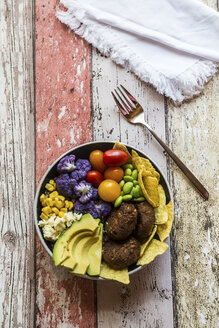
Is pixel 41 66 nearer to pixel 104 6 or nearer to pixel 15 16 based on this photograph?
pixel 15 16

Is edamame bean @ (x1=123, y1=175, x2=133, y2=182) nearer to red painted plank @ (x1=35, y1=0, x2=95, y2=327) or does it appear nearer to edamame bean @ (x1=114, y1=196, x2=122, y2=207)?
edamame bean @ (x1=114, y1=196, x2=122, y2=207)

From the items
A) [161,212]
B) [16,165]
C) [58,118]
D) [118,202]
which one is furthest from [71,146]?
[161,212]

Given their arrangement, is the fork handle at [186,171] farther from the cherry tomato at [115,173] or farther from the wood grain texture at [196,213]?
the cherry tomato at [115,173]

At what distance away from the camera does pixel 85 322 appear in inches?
54.6

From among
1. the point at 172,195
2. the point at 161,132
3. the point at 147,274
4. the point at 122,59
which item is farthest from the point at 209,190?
the point at 122,59

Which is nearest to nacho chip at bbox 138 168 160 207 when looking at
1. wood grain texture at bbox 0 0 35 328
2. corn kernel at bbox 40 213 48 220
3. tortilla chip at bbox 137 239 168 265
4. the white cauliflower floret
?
tortilla chip at bbox 137 239 168 265

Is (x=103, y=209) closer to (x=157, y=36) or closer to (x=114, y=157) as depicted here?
(x=114, y=157)

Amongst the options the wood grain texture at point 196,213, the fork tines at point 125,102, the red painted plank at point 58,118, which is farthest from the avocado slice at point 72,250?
the fork tines at point 125,102

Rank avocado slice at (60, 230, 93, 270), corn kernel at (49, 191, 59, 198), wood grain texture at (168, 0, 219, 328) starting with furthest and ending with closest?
wood grain texture at (168, 0, 219, 328) < corn kernel at (49, 191, 59, 198) < avocado slice at (60, 230, 93, 270)

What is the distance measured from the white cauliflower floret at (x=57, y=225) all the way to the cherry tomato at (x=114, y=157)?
203 millimetres

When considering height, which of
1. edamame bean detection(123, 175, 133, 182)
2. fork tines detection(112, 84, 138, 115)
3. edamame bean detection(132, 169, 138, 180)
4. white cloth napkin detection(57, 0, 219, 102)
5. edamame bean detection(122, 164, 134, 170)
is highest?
white cloth napkin detection(57, 0, 219, 102)

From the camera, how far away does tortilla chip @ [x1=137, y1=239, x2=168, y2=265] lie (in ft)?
4.13

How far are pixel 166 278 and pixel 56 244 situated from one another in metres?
0.45

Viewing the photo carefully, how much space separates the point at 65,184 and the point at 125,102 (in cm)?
40
